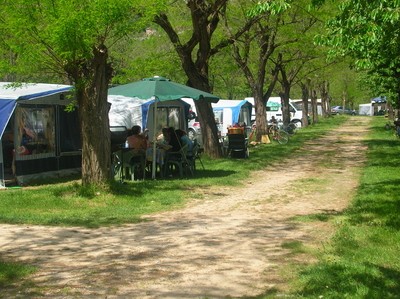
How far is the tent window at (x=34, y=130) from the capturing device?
14773mm

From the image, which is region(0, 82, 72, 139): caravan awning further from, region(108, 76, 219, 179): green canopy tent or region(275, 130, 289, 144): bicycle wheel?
region(275, 130, 289, 144): bicycle wheel

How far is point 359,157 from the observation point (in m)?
21.3

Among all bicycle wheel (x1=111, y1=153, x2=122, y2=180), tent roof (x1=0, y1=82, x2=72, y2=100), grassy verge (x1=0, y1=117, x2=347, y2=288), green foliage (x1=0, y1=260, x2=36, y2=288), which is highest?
tent roof (x1=0, y1=82, x2=72, y2=100)

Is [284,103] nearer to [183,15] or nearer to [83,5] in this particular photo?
[183,15]

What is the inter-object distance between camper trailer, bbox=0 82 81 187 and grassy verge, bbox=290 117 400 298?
727cm

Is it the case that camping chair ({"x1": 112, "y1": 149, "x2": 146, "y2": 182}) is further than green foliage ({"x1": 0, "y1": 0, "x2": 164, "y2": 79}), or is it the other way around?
camping chair ({"x1": 112, "y1": 149, "x2": 146, "y2": 182})

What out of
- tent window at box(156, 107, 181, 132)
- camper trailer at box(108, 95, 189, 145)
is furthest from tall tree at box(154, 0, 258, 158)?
tent window at box(156, 107, 181, 132)

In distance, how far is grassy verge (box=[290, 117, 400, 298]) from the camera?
572 centimetres

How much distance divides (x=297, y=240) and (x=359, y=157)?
1381cm

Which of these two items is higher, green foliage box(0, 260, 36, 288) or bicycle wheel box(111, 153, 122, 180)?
bicycle wheel box(111, 153, 122, 180)

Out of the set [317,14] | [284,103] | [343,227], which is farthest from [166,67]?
[284,103]

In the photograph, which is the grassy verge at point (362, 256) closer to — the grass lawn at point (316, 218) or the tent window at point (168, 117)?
the grass lawn at point (316, 218)

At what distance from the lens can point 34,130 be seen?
601 inches

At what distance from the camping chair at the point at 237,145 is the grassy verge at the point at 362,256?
772cm
